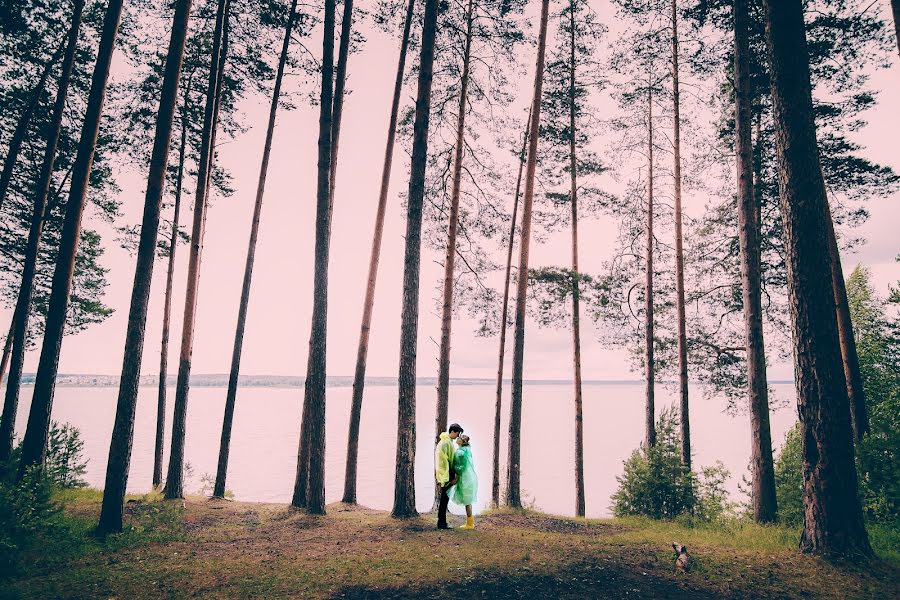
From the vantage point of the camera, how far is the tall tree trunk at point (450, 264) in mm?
11371

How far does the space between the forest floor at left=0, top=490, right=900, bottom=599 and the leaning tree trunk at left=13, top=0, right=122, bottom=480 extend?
6.48ft

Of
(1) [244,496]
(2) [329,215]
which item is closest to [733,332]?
(2) [329,215]

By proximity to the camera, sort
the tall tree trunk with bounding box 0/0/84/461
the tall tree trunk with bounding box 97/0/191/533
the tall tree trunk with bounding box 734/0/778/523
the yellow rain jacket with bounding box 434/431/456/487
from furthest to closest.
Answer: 1. the tall tree trunk with bounding box 0/0/84/461
2. the tall tree trunk with bounding box 734/0/778/523
3. the yellow rain jacket with bounding box 434/431/456/487
4. the tall tree trunk with bounding box 97/0/191/533

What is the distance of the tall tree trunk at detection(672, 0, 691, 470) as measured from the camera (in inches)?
506

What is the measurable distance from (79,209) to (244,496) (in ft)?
75.4

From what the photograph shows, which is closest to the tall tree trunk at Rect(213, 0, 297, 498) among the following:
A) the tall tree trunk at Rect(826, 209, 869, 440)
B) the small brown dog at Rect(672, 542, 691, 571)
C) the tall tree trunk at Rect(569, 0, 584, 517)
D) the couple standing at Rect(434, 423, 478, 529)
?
the couple standing at Rect(434, 423, 478, 529)

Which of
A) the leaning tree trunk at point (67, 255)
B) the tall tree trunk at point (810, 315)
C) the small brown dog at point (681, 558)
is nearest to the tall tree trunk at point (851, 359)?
the tall tree trunk at point (810, 315)

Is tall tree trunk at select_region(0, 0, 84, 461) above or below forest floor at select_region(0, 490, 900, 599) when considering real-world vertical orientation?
above

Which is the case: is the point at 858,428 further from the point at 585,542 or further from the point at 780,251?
the point at 585,542

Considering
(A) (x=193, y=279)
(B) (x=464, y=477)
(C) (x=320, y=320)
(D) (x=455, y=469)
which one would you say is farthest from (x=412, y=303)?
(A) (x=193, y=279)

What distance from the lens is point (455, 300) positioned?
1414 centimetres

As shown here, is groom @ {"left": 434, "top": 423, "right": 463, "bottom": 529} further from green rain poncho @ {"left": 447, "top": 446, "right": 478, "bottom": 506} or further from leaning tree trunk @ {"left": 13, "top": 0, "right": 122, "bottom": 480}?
leaning tree trunk @ {"left": 13, "top": 0, "right": 122, "bottom": 480}

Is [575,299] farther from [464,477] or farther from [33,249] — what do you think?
[33,249]

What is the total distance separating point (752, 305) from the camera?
29.4 feet
